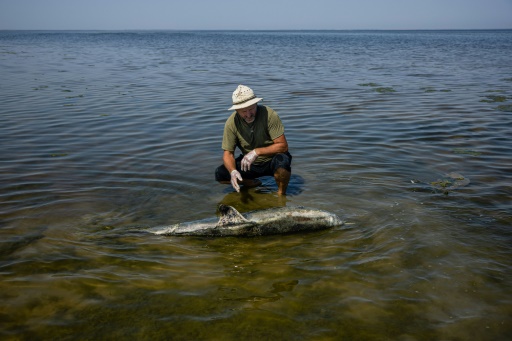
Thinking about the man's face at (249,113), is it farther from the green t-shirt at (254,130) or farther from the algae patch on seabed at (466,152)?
the algae patch on seabed at (466,152)

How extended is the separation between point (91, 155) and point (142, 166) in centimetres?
154

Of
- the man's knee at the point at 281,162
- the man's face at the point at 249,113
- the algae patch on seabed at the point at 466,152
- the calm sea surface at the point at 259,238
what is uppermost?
the man's face at the point at 249,113

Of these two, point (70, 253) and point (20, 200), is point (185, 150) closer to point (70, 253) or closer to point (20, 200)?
point (20, 200)

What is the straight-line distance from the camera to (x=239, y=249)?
5.30 metres

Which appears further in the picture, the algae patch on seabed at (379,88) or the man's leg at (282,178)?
the algae patch on seabed at (379,88)

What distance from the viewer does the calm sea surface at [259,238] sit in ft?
12.5

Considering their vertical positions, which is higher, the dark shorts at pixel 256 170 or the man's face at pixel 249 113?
the man's face at pixel 249 113

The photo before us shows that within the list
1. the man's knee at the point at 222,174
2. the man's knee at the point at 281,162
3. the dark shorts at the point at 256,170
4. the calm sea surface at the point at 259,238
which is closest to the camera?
the calm sea surface at the point at 259,238

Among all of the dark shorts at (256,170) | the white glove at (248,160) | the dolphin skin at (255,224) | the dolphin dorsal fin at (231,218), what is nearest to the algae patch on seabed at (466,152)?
the dark shorts at (256,170)

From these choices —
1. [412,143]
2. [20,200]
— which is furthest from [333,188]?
[20,200]

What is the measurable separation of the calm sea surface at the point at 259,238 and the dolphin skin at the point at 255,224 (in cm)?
14

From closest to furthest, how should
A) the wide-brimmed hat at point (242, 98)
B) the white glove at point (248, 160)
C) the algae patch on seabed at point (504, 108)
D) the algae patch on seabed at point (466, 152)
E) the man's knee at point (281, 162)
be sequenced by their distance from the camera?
the wide-brimmed hat at point (242, 98) < the white glove at point (248, 160) < the man's knee at point (281, 162) < the algae patch on seabed at point (466, 152) < the algae patch on seabed at point (504, 108)

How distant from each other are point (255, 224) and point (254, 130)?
207cm

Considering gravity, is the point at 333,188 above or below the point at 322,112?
below
